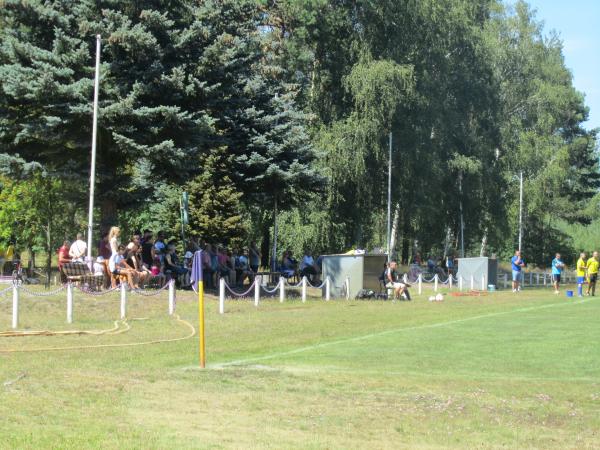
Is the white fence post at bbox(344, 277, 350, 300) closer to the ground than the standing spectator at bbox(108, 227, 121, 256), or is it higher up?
closer to the ground

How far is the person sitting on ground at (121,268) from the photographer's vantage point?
94.0 ft

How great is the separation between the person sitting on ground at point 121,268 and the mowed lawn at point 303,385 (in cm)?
358

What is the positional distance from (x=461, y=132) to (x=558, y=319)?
36.5 m

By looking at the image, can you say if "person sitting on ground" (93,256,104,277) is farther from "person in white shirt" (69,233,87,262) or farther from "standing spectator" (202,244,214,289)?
"standing spectator" (202,244,214,289)

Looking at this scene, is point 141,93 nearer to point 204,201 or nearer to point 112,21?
point 112,21

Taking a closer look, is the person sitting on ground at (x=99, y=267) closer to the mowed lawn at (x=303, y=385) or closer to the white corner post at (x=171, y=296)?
the white corner post at (x=171, y=296)

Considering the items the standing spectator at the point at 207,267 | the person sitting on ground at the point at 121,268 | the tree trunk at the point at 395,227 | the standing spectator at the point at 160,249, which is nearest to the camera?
the person sitting on ground at the point at 121,268

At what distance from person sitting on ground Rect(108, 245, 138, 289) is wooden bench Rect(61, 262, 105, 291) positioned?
495 millimetres

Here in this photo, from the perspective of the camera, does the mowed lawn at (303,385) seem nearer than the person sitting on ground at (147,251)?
Yes

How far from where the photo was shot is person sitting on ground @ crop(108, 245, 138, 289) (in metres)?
28.7

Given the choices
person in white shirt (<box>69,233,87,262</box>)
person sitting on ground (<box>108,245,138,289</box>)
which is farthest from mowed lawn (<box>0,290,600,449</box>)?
person in white shirt (<box>69,233,87,262</box>)

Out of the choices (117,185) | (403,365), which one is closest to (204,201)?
(117,185)

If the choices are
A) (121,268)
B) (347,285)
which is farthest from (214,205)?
(121,268)

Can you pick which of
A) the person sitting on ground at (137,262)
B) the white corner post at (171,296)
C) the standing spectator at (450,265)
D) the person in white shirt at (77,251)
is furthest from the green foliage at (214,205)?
the white corner post at (171,296)
